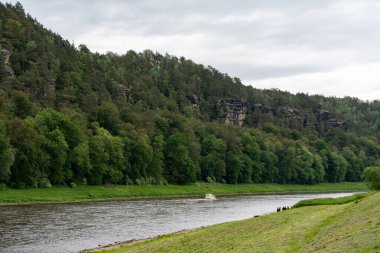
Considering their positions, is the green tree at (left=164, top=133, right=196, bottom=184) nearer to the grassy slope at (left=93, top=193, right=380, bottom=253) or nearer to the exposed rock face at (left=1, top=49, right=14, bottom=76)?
the exposed rock face at (left=1, top=49, right=14, bottom=76)

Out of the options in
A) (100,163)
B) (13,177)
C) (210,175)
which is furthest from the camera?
(210,175)

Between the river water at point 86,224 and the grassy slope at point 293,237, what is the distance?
826 cm

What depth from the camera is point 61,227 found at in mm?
64250

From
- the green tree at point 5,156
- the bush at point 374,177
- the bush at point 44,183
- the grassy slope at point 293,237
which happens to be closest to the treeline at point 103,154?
the green tree at point 5,156

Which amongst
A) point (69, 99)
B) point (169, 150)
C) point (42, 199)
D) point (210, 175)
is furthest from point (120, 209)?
point (69, 99)

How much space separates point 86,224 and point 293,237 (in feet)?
122

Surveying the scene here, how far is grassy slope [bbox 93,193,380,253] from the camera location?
101ft

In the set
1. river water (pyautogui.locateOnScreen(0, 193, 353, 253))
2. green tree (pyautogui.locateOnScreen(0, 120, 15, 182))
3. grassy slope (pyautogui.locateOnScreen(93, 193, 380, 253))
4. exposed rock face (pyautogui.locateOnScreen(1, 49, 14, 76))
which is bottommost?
river water (pyautogui.locateOnScreen(0, 193, 353, 253))

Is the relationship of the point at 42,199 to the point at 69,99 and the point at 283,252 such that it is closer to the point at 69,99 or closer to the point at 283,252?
the point at 283,252

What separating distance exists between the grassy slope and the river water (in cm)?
826

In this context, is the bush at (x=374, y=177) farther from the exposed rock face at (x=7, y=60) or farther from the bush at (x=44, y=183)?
the exposed rock face at (x=7, y=60)

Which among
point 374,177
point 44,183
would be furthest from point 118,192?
point 374,177

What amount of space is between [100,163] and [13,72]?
7611 cm

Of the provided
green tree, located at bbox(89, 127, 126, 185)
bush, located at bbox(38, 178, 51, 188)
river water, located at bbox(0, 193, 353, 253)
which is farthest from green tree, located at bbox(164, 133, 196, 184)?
river water, located at bbox(0, 193, 353, 253)
